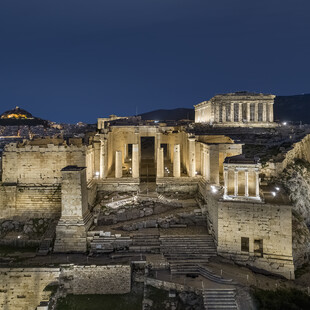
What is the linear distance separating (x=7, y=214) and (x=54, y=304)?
34.3 ft

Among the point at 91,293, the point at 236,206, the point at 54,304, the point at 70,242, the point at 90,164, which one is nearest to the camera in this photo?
the point at 54,304

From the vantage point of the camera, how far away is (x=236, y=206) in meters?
17.8

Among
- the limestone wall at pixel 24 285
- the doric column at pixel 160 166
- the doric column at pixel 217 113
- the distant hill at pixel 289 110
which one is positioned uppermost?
the distant hill at pixel 289 110

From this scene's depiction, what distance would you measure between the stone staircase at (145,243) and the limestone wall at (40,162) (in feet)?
27.3

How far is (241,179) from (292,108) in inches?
5523

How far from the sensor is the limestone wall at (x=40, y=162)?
2314 centimetres

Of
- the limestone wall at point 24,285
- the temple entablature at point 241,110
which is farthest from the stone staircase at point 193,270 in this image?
the temple entablature at point 241,110

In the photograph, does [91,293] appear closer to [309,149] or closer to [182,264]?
[182,264]

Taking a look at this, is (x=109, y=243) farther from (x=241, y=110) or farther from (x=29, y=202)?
(x=241, y=110)

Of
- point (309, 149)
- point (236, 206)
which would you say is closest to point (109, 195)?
point (236, 206)

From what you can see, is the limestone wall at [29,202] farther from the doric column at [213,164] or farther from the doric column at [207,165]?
the doric column at [213,164]

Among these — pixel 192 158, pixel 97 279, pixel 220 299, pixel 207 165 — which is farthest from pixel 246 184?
pixel 97 279

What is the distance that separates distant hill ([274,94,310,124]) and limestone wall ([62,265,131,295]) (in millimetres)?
132892

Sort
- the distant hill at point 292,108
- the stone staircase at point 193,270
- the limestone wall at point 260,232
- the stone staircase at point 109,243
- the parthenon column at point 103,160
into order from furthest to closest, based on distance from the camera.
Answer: the distant hill at point 292,108 → the parthenon column at point 103,160 → the stone staircase at point 109,243 → the limestone wall at point 260,232 → the stone staircase at point 193,270
